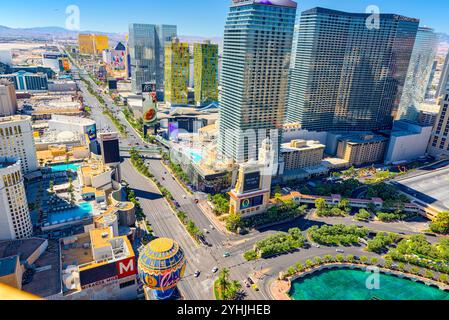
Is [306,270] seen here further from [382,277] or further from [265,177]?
[265,177]

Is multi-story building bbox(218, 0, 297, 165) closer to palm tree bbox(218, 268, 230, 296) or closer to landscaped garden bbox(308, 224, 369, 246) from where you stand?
landscaped garden bbox(308, 224, 369, 246)

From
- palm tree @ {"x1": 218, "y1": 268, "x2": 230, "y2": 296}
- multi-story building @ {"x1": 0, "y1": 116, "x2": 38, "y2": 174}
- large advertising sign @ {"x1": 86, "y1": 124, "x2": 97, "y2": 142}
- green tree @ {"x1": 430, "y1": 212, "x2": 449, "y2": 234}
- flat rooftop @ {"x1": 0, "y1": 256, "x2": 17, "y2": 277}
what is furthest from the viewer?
large advertising sign @ {"x1": 86, "y1": 124, "x2": 97, "y2": 142}

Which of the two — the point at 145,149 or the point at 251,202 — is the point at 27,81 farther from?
the point at 251,202

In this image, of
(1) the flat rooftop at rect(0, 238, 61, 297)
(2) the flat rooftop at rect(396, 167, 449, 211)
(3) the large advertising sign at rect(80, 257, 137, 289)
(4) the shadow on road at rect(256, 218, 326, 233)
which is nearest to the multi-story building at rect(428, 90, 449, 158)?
(2) the flat rooftop at rect(396, 167, 449, 211)

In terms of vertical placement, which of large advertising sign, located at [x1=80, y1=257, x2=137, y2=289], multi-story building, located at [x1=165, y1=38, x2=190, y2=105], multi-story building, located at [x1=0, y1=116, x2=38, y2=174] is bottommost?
large advertising sign, located at [x1=80, y1=257, x2=137, y2=289]

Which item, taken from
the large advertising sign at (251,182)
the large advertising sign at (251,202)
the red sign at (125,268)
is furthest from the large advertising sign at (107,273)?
the large advertising sign at (251,182)

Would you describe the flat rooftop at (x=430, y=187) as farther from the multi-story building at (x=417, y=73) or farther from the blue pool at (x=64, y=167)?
the blue pool at (x=64, y=167)
